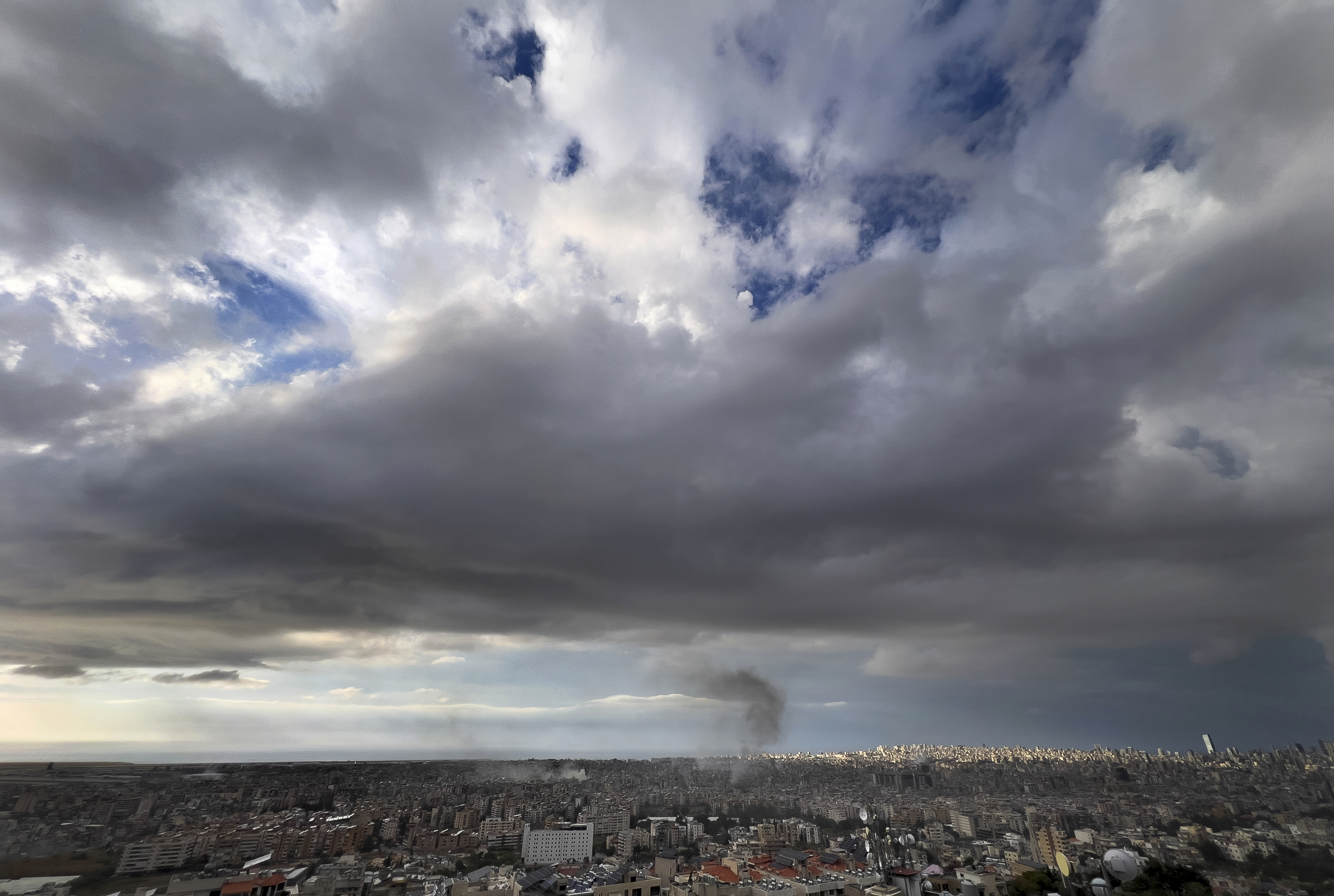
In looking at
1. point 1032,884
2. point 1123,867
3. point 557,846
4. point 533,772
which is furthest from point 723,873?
point 533,772

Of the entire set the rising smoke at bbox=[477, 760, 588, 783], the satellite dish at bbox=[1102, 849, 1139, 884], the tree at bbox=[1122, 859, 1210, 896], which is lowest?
the rising smoke at bbox=[477, 760, 588, 783]

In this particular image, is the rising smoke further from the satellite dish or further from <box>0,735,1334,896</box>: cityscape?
the satellite dish

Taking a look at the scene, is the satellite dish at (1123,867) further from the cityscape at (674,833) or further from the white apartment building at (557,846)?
the white apartment building at (557,846)

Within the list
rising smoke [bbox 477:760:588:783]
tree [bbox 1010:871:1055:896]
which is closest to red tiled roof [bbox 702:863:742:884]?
tree [bbox 1010:871:1055:896]

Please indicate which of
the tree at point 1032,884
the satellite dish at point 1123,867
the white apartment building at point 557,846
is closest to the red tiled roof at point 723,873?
the tree at point 1032,884

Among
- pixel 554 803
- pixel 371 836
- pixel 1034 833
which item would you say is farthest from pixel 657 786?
pixel 1034 833
